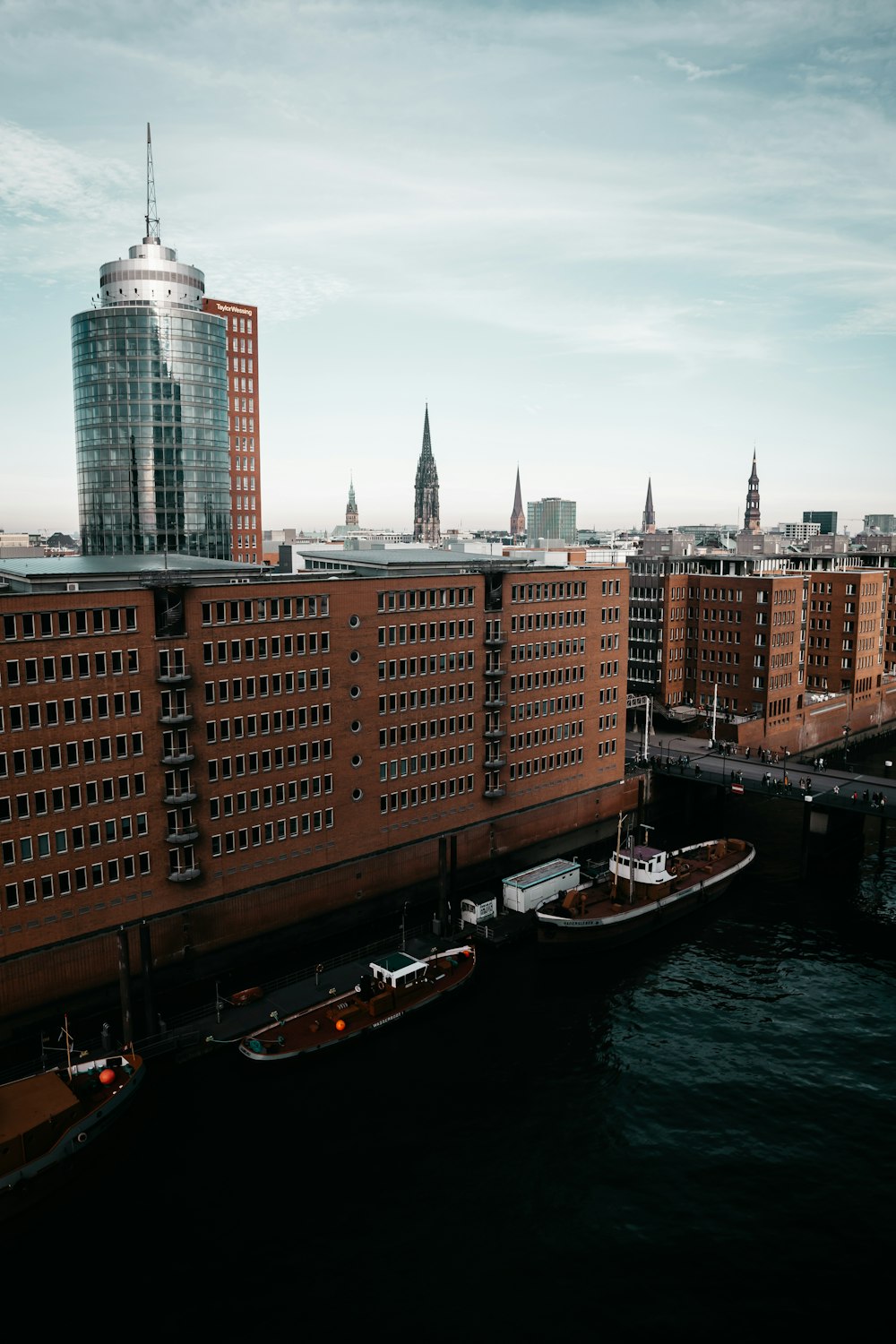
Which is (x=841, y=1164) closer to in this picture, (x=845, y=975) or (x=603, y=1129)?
(x=603, y=1129)

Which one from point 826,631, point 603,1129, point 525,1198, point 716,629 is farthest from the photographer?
point 826,631

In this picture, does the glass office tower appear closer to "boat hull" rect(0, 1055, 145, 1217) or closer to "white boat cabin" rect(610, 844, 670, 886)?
"white boat cabin" rect(610, 844, 670, 886)

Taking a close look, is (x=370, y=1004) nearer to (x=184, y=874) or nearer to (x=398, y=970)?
(x=398, y=970)

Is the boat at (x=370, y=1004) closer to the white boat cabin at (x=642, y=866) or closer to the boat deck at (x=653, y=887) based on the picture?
the boat deck at (x=653, y=887)

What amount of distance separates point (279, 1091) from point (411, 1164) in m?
11.5

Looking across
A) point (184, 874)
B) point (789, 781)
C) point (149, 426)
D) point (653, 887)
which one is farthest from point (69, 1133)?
point (149, 426)

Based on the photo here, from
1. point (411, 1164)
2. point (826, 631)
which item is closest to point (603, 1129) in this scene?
point (411, 1164)

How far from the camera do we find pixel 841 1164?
55625 millimetres

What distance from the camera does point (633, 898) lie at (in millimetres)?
90562

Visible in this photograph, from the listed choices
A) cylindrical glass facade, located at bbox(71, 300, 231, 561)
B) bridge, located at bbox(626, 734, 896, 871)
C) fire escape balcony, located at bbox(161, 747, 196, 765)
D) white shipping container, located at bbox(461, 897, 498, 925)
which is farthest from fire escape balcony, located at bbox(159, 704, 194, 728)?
cylindrical glass facade, located at bbox(71, 300, 231, 561)

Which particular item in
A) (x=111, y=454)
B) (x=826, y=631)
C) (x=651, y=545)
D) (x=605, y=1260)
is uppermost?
(x=111, y=454)

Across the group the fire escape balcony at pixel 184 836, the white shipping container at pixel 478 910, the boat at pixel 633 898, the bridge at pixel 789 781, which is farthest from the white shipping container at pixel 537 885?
the fire escape balcony at pixel 184 836

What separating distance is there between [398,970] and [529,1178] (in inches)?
869

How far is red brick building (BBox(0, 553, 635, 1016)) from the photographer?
67062mm
